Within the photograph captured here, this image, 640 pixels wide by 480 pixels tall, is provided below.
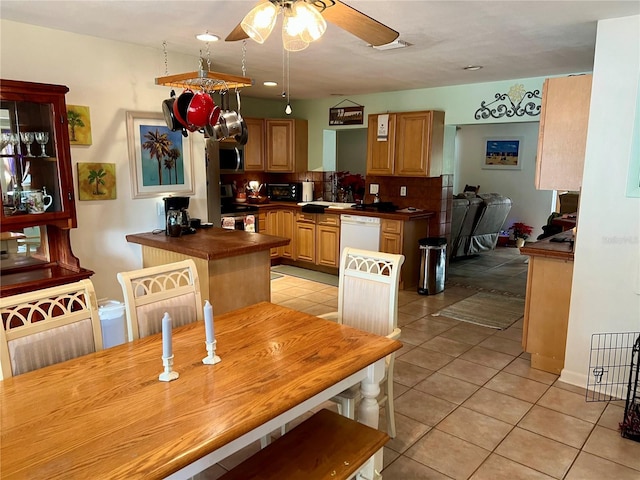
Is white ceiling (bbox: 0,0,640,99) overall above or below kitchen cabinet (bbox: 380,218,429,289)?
above

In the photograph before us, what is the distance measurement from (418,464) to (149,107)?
10.9 ft

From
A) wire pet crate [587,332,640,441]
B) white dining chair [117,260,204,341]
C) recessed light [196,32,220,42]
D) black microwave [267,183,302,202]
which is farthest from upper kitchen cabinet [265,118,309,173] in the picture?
wire pet crate [587,332,640,441]

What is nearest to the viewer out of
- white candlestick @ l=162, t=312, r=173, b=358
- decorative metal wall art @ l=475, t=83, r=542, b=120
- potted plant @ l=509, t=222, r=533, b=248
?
white candlestick @ l=162, t=312, r=173, b=358

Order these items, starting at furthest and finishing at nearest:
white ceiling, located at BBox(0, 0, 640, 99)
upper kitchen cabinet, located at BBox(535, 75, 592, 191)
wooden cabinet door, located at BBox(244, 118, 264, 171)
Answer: wooden cabinet door, located at BBox(244, 118, 264, 171) → upper kitchen cabinet, located at BBox(535, 75, 592, 191) → white ceiling, located at BBox(0, 0, 640, 99)

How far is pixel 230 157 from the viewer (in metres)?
5.94

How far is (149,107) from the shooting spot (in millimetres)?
3779

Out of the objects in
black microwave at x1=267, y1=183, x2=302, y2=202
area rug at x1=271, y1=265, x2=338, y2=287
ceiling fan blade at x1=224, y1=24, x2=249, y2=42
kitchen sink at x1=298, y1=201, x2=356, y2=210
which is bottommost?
area rug at x1=271, y1=265, x2=338, y2=287

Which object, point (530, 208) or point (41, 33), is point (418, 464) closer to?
point (41, 33)

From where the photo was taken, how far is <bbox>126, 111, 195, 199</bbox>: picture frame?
3713mm

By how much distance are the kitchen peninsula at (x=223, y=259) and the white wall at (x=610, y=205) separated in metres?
2.19

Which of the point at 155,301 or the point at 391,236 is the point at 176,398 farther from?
the point at 391,236

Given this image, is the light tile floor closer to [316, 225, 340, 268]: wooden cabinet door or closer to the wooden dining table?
the wooden dining table

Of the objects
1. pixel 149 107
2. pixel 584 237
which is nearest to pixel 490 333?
pixel 584 237

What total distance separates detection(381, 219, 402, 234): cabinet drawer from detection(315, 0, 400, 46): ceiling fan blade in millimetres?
3246
